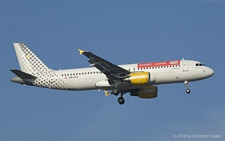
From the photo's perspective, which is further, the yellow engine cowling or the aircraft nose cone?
the aircraft nose cone

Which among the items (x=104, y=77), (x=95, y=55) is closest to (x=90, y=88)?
(x=104, y=77)

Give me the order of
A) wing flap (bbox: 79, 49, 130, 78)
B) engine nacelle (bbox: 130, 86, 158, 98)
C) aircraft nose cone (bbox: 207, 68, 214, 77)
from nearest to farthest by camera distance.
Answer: wing flap (bbox: 79, 49, 130, 78)
aircraft nose cone (bbox: 207, 68, 214, 77)
engine nacelle (bbox: 130, 86, 158, 98)

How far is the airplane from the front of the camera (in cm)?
6988

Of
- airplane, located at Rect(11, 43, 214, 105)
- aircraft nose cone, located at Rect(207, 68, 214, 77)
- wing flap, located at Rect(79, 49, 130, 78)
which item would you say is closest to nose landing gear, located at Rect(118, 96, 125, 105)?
airplane, located at Rect(11, 43, 214, 105)

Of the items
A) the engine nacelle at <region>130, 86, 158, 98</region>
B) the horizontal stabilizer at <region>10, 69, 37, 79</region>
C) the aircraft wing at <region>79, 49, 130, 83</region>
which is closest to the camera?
the aircraft wing at <region>79, 49, 130, 83</region>

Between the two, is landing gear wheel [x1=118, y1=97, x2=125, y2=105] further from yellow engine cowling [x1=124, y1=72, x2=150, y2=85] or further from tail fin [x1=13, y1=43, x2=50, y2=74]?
tail fin [x1=13, y1=43, x2=50, y2=74]

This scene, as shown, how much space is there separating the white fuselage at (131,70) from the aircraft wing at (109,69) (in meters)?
1.30

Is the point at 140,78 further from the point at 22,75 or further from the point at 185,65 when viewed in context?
the point at 22,75

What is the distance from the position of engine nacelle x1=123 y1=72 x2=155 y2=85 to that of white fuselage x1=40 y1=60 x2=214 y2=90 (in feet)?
3.16

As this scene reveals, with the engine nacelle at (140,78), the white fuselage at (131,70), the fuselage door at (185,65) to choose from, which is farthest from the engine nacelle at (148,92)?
the fuselage door at (185,65)

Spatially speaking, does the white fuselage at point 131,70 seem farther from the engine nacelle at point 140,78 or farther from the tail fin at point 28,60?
the tail fin at point 28,60

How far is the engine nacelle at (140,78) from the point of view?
68.9 metres

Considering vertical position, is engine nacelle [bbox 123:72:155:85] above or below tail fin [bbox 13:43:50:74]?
below

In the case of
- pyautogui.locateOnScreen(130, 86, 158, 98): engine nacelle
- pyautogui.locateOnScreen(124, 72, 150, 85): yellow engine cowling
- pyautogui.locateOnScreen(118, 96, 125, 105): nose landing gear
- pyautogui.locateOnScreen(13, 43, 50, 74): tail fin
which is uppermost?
pyautogui.locateOnScreen(13, 43, 50, 74): tail fin
